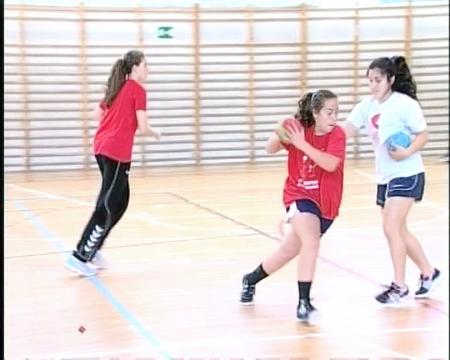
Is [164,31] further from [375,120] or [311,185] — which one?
[311,185]

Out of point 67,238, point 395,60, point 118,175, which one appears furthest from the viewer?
point 67,238

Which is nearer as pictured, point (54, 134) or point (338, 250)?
point (338, 250)

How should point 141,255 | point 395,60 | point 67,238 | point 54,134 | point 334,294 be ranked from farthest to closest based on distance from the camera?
1. point 54,134
2. point 67,238
3. point 141,255
4. point 334,294
5. point 395,60

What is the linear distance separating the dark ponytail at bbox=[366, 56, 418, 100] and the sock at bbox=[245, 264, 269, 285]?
116cm

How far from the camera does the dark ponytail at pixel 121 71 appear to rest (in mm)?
5059

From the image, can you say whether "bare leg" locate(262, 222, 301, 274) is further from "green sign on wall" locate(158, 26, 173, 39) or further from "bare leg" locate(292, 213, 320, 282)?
"green sign on wall" locate(158, 26, 173, 39)

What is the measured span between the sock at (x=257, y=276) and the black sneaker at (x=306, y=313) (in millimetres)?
404

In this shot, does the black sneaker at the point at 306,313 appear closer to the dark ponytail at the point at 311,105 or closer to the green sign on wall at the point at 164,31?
the dark ponytail at the point at 311,105

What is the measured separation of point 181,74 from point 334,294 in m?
7.45

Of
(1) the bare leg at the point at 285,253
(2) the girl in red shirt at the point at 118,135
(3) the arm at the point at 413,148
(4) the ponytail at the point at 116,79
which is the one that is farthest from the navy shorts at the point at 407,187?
(4) the ponytail at the point at 116,79

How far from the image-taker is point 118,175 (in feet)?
16.7

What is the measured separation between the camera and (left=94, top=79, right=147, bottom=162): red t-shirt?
5.07 m

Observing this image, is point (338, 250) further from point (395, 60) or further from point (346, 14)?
point (346, 14)

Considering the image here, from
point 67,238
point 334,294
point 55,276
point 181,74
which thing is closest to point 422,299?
point 334,294
